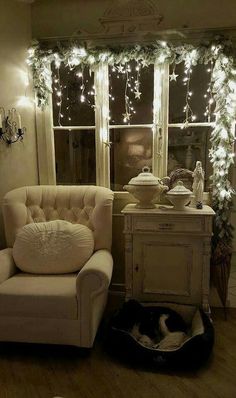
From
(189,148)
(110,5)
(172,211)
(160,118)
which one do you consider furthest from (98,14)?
(172,211)

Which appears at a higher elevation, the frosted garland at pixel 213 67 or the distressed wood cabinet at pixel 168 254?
the frosted garland at pixel 213 67

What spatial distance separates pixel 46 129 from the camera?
291 centimetres

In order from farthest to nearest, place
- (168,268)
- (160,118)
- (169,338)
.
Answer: (160,118) → (168,268) → (169,338)

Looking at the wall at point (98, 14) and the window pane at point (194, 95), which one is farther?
the window pane at point (194, 95)

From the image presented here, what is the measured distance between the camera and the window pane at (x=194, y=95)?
264 cm

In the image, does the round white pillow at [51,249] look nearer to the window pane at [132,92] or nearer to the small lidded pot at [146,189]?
the small lidded pot at [146,189]

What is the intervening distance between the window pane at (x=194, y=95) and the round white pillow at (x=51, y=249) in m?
1.33

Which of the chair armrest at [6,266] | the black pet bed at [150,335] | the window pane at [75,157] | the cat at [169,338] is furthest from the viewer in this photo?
the window pane at [75,157]

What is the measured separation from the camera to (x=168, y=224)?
7.77ft

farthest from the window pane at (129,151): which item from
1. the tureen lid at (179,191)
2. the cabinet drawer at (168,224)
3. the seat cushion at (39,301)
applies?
the seat cushion at (39,301)

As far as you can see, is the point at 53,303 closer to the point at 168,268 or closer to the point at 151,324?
the point at 151,324

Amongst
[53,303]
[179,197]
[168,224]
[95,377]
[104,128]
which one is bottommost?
[95,377]

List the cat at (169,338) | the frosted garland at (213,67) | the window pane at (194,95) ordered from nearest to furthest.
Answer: the cat at (169,338) → the frosted garland at (213,67) → the window pane at (194,95)

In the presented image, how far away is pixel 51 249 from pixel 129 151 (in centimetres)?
115
